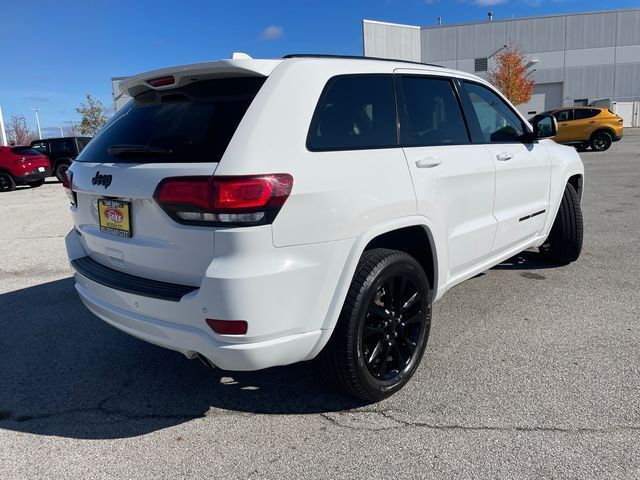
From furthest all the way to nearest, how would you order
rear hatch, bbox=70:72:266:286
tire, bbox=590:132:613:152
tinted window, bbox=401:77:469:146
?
1. tire, bbox=590:132:613:152
2. tinted window, bbox=401:77:469:146
3. rear hatch, bbox=70:72:266:286

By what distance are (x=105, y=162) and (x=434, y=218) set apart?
1.91 metres

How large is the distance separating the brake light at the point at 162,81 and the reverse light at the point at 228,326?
4.25 feet

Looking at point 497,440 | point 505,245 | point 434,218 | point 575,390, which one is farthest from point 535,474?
point 505,245

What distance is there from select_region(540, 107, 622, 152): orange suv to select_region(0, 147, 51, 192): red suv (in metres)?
19.2

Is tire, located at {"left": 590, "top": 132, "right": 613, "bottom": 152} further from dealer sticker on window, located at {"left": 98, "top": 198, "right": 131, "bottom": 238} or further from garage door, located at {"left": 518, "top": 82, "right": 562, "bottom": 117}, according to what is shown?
garage door, located at {"left": 518, "top": 82, "right": 562, "bottom": 117}

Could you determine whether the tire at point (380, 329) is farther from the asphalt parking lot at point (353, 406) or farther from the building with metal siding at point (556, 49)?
the building with metal siding at point (556, 49)

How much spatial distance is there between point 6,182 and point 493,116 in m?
17.4

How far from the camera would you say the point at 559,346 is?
11.4ft

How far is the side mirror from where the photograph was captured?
429cm

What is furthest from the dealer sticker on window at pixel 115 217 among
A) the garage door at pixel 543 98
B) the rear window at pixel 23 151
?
the garage door at pixel 543 98

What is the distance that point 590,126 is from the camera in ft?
67.5

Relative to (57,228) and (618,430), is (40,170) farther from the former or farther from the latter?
(618,430)

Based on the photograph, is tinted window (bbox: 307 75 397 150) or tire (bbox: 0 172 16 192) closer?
tinted window (bbox: 307 75 397 150)

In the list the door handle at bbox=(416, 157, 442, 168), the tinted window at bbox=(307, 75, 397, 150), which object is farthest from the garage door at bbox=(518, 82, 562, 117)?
the tinted window at bbox=(307, 75, 397, 150)
